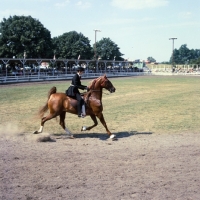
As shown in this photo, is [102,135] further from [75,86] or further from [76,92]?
[75,86]

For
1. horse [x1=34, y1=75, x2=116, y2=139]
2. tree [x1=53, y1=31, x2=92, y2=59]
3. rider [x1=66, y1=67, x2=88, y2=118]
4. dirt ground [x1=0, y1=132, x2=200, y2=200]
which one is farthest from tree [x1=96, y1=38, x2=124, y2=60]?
dirt ground [x1=0, y1=132, x2=200, y2=200]

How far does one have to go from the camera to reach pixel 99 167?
6.90 m

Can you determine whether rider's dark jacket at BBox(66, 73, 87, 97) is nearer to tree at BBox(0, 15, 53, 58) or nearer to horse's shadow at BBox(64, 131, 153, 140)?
horse's shadow at BBox(64, 131, 153, 140)

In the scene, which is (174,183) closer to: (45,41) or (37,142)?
(37,142)

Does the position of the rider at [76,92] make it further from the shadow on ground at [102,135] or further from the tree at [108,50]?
the tree at [108,50]

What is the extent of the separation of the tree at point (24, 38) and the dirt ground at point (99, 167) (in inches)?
2006

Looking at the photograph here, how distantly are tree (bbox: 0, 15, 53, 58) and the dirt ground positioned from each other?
167 feet

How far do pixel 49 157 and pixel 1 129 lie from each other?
13.9ft

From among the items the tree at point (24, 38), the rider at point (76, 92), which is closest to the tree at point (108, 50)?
the tree at point (24, 38)

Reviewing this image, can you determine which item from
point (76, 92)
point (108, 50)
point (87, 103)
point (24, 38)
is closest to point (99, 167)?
point (87, 103)

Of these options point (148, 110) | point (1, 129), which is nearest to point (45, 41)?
point (148, 110)

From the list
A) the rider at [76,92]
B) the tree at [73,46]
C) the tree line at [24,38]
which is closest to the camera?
the rider at [76,92]

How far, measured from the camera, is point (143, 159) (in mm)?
7570

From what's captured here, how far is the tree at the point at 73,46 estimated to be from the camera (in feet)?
260
